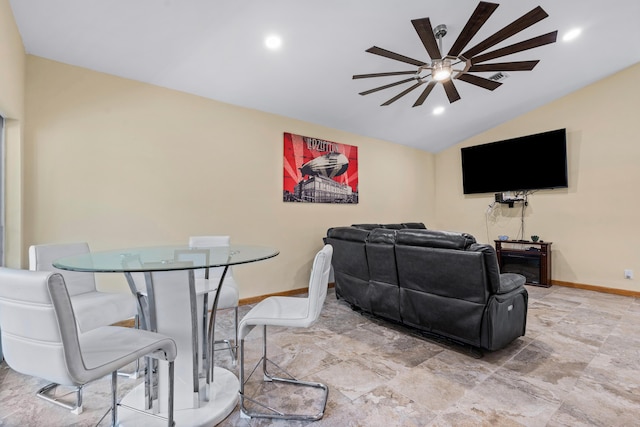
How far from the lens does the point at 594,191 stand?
454 centimetres

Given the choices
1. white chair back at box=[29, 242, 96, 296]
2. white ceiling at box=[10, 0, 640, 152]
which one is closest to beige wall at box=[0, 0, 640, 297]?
white ceiling at box=[10, 0, 640, 152]

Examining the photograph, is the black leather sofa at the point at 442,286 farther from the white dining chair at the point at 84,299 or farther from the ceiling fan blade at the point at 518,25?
the white dining chair at the point at 84,299

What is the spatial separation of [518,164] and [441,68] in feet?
11.7

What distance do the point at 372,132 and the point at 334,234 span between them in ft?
7.85

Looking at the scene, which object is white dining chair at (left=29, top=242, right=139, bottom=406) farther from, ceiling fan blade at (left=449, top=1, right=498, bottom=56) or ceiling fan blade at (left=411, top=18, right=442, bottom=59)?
ceiling fan blade at (left=449, top=1, right=498, bottom=56)

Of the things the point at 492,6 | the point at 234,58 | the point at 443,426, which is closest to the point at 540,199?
the point at 492,6

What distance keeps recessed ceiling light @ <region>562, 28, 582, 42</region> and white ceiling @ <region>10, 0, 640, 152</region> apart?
0.19 feet

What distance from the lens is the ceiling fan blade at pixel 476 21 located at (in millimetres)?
1943

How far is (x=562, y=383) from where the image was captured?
201 cm

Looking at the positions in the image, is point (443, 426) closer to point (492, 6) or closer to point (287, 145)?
point (492, 6)

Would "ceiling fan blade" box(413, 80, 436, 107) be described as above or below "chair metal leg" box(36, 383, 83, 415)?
above

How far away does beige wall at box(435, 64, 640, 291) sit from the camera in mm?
4227

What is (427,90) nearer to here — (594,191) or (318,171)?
(318,171)

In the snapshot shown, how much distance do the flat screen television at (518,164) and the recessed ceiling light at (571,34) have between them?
1783 mm
